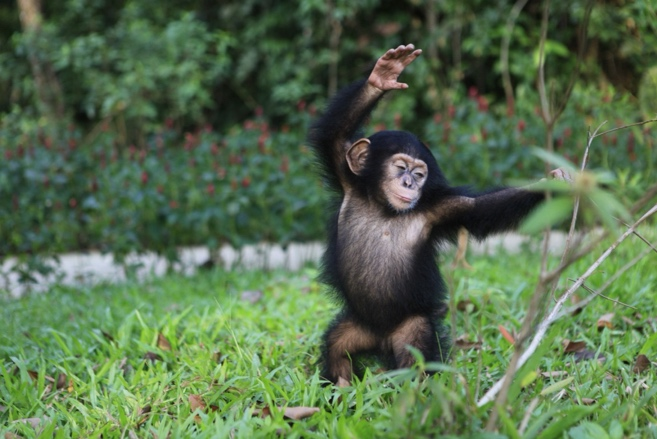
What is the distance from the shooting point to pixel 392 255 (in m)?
2.87

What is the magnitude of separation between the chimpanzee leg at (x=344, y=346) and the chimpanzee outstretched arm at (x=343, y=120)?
588 mm

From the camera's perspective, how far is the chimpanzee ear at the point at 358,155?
2.95 m

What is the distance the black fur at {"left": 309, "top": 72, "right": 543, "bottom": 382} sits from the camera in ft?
9.29

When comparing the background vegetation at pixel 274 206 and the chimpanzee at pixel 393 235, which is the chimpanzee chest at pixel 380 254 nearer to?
the chimpanzee at pixel 393 235

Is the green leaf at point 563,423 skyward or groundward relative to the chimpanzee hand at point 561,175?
groundward

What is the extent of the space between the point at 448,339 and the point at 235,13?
9.39 m

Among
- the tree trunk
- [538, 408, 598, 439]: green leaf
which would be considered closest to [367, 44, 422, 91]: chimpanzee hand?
[538, 408, 598, 439]: green leaf

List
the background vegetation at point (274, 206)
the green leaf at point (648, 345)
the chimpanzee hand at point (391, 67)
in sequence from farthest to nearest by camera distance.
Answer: the green leaf at point (648, 345) < the chimpanzee hand at point (391, 67) < the background vegetation at point (274, 206)

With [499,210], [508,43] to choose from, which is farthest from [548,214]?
[508,43]

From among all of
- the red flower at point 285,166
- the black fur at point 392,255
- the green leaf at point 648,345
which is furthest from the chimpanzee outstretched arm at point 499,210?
the red flower at point 285,166

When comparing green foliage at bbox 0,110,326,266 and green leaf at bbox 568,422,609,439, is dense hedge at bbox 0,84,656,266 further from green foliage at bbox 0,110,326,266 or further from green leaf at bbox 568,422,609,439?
green leaf at bbox 568,422,609,439

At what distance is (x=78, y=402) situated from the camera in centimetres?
285

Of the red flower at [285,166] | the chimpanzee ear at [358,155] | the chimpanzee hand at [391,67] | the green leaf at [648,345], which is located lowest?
the green leaf at [648,345]

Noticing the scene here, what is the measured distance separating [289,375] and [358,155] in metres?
0.92
